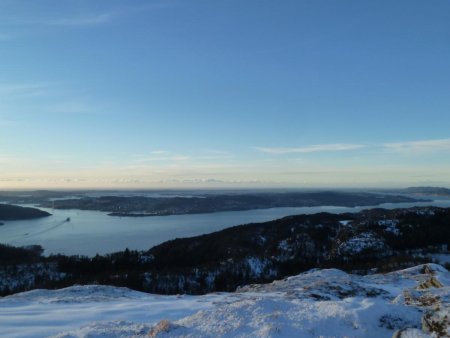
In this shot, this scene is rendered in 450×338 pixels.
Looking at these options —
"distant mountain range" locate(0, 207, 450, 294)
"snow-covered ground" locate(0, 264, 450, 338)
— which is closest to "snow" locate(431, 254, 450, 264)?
"distant mountain range" locate(0, 207, 450, 294)

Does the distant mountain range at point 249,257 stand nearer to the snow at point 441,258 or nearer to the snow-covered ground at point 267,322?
the snow at point 441,258

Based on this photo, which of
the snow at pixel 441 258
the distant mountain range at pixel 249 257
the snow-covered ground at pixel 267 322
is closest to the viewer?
the snow-covered ground at pixel 267 322

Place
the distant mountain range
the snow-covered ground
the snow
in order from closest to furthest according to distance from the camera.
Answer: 1. the snow-covered ground
2. the snow
3. the distant mountain range

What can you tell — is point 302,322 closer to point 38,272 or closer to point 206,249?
point 38,272

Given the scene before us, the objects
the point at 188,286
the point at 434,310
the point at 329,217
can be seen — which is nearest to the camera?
the point at 434,310

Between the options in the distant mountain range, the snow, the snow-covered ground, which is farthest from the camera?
the distant mountain range

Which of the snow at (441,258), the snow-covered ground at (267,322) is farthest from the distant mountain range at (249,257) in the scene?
the snow-covered ground at (267,322)

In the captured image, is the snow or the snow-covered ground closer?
the snow-covered ground

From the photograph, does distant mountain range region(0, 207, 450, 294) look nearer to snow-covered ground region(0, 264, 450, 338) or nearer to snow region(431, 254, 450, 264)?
snow region(431, 254, 450, 264)

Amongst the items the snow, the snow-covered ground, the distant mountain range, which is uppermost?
the snow-covered ground

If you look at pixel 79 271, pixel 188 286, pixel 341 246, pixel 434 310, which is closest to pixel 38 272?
pixel 79 271

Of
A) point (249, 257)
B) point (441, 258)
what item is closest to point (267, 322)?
point (441, 258)
